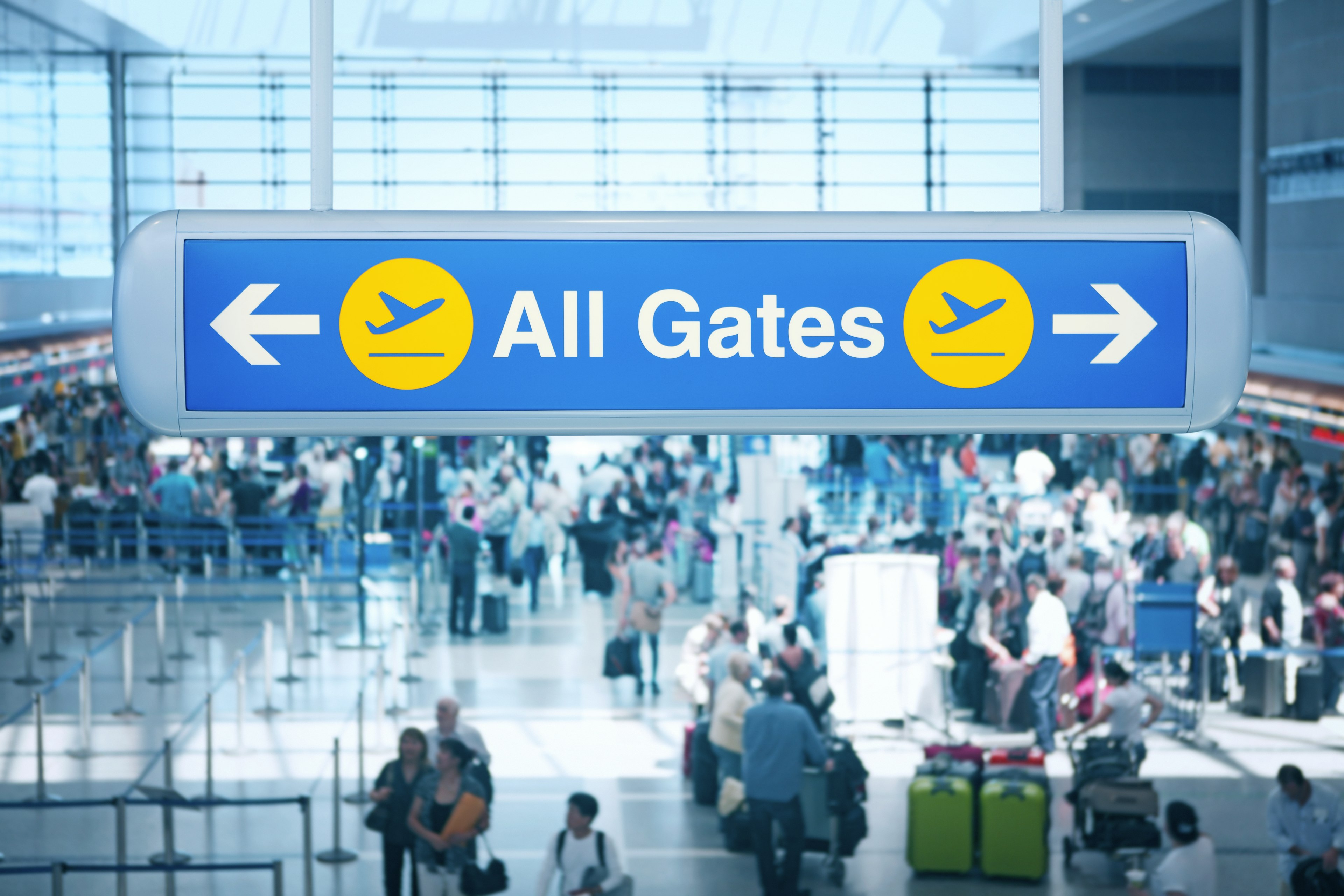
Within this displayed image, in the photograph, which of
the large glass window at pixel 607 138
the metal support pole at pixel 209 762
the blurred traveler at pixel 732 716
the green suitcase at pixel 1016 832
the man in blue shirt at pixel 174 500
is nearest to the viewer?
the green suitcase at pixel 1016 832

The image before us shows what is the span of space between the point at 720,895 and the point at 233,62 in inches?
1304

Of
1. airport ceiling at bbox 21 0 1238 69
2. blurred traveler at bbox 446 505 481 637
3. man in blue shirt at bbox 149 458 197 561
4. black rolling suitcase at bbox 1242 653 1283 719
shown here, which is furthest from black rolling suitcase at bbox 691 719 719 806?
airport ceiling at bbox 21 0 1238 69

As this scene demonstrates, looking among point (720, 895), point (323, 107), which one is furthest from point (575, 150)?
point (323, 107)

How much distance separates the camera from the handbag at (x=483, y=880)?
7902 millimetres

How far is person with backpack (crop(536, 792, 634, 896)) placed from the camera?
7387mm

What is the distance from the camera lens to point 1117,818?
937 cm

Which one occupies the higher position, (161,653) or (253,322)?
(253,322)

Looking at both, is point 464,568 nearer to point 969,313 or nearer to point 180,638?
point 180,638

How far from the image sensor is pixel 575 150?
123 ft

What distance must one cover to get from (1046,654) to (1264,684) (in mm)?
2349

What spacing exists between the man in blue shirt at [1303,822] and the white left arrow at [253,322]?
6678mm

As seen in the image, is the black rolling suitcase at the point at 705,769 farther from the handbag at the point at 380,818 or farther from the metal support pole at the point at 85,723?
the metal support pole at the point at 85,723

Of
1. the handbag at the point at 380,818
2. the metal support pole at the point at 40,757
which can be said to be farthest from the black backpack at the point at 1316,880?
the metal support pole at the point at 40,757

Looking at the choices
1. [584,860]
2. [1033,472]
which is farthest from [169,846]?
[1033,472]
